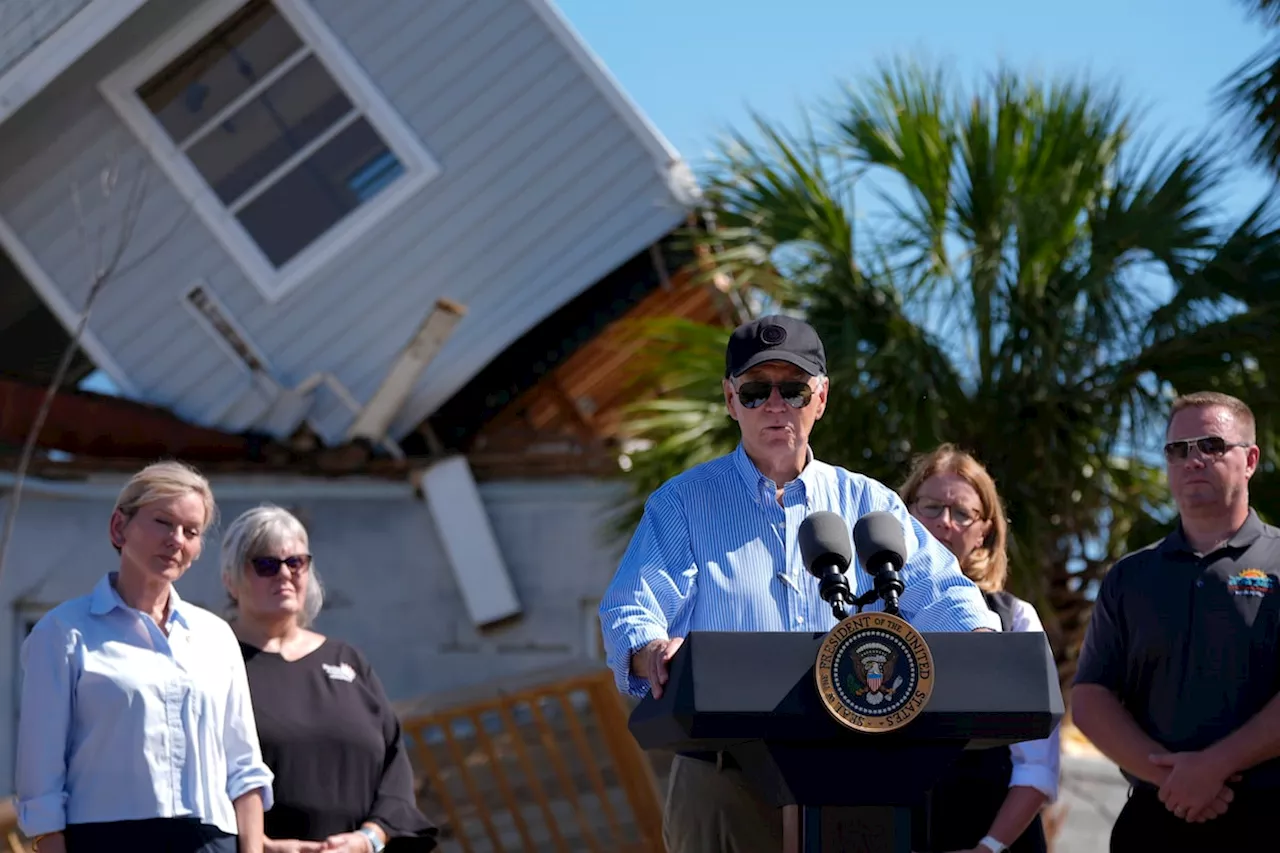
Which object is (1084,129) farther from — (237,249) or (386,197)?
(237,249)

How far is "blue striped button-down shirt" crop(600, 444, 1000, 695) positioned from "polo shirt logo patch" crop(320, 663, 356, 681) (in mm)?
1860

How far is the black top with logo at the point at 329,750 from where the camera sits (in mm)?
4352

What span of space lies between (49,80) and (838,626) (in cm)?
763

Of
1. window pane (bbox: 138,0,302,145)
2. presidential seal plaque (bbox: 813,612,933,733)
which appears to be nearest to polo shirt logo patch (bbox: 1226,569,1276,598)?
presidential seal plaque (bbox: 813,612,933,733)

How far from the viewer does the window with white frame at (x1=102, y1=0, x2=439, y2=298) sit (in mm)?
9570

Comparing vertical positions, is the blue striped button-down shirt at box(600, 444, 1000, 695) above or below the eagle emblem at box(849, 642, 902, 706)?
above

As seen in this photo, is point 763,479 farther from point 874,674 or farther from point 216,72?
point 216,72

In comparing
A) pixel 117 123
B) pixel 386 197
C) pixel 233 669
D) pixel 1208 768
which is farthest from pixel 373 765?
pixel 117 123

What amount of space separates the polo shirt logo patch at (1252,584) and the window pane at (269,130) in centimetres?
696

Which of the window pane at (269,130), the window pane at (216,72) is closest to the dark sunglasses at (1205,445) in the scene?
the window pane at (269,130)

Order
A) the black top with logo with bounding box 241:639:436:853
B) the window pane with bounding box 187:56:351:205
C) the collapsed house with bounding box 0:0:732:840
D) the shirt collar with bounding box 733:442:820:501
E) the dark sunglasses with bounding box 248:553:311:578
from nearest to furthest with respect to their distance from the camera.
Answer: the shirt collar with bounding box 733:442:820:501 < the black top with logo with bounding box 241:639:436:853 < the dark sunglasses with bounding box 248:553:311:578 < the collapsed house with bounding box 0:0:732:840 < the window pane with bounding box 187:56:351:205

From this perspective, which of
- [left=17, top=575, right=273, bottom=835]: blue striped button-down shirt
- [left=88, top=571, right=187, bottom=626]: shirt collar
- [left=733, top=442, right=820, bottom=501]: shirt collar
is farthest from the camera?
[left=88, top=571, right=187, bottom=626]: shirt collar

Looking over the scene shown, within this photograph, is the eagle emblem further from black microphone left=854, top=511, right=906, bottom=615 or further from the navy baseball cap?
the navy baseball cap

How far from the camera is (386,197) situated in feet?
31.4
